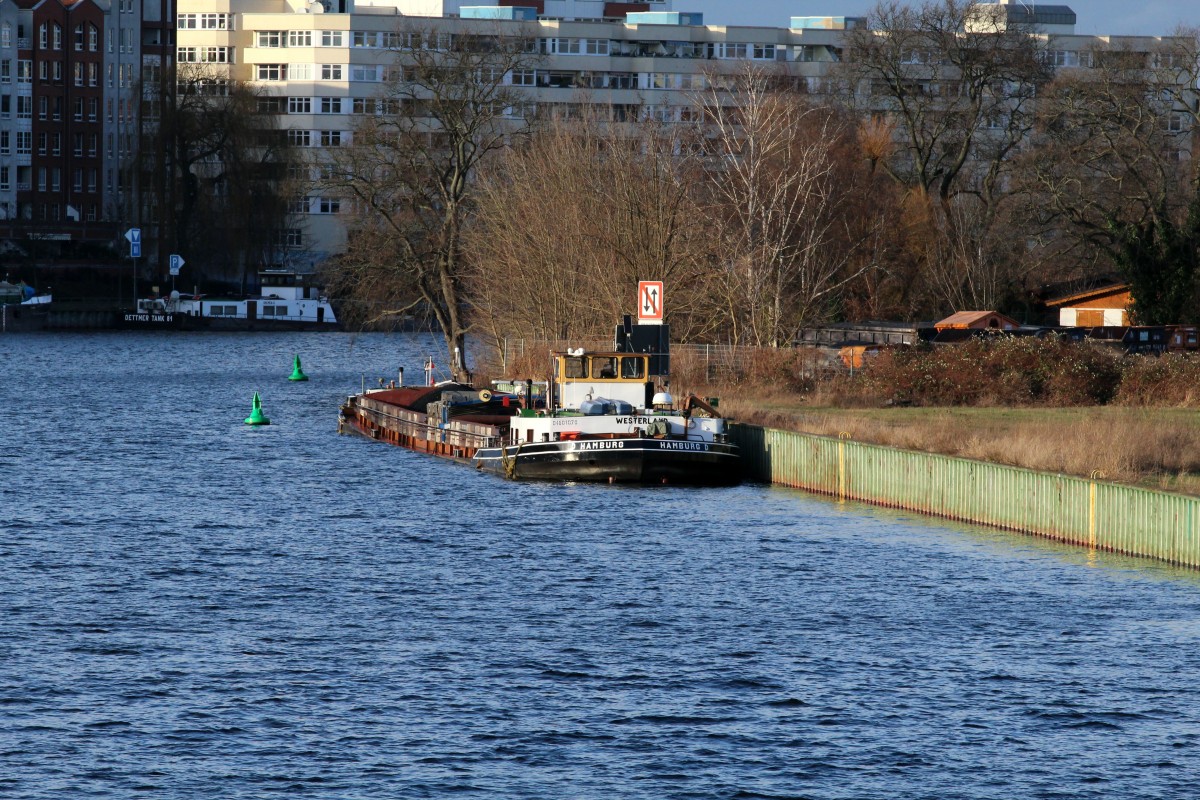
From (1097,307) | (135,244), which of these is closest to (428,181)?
(1097,307)

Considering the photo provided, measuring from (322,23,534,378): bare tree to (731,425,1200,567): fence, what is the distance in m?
33.5

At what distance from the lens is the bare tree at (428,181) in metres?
A: 84.3

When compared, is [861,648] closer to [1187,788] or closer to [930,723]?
[930,723]

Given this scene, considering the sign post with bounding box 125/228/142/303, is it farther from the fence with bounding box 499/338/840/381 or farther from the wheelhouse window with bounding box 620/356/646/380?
the wheelhouse window with bounding box 620/356/646/380

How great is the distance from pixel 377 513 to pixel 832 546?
42.6 feet

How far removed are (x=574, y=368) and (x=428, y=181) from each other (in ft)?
120

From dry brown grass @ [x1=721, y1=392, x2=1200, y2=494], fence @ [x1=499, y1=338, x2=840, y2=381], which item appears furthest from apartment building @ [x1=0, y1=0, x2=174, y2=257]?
dry brown grass @ [x1=721, y1=392, x2=1200, y2=494]

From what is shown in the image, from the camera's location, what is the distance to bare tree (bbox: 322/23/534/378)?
277 ft

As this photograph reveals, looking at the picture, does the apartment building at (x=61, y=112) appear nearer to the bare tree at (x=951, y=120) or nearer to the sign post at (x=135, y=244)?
the sign post at (x=135, y=244)

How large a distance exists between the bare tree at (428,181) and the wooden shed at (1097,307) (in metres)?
32.0

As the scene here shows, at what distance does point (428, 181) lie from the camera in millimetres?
89688

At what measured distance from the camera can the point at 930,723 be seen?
2575 centimetres

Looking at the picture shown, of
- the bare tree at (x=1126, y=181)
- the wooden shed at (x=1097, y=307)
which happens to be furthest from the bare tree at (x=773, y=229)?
the wooden shed at (x=1097, y=307)

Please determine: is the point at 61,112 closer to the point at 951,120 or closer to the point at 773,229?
the point at 951,120
